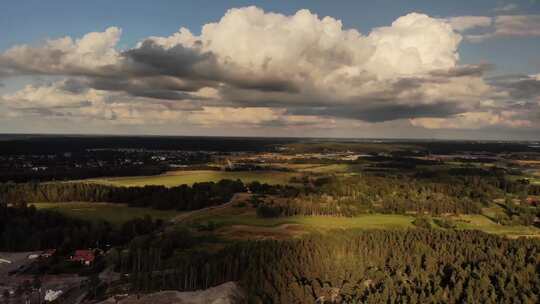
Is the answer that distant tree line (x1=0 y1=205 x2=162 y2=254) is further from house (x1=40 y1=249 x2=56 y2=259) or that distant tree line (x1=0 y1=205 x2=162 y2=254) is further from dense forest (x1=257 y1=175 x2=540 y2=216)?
dense forest (x1=257 y1=175 x2=540 y2=216)

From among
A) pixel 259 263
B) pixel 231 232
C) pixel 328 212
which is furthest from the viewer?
pixel 328 212

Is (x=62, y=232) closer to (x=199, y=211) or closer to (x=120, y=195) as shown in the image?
(x=199, y=211)

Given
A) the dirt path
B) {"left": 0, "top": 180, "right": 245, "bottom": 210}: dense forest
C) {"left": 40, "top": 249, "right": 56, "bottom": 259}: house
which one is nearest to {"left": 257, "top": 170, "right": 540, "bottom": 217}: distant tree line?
the dirt path

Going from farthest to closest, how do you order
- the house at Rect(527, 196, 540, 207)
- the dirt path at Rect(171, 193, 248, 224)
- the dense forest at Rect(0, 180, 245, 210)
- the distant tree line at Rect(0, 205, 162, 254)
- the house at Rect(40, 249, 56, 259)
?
the house at Rect(527, 196, 540, 207) → the dense forest at Rect(0, 180, 245, 210) → the dirt path at Rect(171, 193, 248, 224) → the distant tree line at Rect(0, 205, 162, 254) → the house at Rect(40, 249, 56, 259)

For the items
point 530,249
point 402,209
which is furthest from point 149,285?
point 402,209

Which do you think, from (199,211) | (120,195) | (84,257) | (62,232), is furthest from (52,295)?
(120,195)

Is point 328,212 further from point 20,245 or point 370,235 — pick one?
point 20,245
